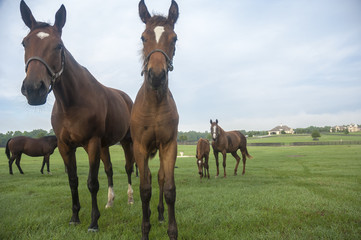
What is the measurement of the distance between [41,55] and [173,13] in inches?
82.2

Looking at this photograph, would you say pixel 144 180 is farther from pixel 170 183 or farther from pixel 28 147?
pixel 28 147

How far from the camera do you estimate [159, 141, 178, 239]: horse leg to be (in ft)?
9.73

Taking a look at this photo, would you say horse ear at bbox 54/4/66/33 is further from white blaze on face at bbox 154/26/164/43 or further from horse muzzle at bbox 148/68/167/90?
horse muzzle at bbox 148/68/167/90

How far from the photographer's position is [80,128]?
3725 mm

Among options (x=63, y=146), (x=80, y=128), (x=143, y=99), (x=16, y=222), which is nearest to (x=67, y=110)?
(x=80, y=128)

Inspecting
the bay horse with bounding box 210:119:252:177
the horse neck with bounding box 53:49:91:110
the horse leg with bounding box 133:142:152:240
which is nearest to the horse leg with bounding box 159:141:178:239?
the horse leg with bounding box 133:142:152:240

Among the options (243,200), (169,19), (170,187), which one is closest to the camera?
(170,187)

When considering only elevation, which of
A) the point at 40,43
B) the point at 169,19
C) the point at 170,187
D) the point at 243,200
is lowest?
the point at 243,200

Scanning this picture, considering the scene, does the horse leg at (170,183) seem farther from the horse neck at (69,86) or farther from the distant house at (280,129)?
the distant house at (280,129)

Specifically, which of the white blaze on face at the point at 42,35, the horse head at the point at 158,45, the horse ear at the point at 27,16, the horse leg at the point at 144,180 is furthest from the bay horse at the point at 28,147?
the horse head at the point at 158,45

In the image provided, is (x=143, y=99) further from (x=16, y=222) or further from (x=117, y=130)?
(x=16, y=222)

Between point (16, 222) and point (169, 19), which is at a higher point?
point (169, 19)

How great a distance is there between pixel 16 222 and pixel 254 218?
4568 mm

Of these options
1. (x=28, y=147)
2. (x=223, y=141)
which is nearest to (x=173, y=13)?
(x=223, y=141)
